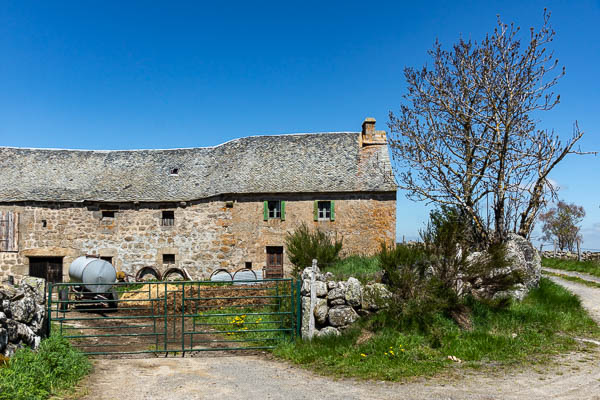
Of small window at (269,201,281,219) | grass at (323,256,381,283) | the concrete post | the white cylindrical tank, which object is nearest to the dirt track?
the concrete post

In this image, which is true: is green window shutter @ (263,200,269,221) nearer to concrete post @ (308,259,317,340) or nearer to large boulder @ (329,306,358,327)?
concrete post @ (308,259,317,340)

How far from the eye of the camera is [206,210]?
2058 centimetres

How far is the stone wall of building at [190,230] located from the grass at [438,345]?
32.3ft

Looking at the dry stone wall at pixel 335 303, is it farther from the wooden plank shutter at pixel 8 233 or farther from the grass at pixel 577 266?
the wooden plank shutter at pixel 8 233

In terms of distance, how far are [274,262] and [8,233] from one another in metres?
11.8

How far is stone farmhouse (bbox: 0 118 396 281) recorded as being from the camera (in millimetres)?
19609

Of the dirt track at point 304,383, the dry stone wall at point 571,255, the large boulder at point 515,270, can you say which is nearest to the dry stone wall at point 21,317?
the dirt track at point 304,383

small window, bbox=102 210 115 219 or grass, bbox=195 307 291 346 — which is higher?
small window, bbox=102 210 115 219

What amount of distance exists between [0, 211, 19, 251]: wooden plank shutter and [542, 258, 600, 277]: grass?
81.5 ft

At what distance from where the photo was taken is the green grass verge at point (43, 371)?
5772 mm

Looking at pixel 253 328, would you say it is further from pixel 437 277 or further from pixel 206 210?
pixel 206 210

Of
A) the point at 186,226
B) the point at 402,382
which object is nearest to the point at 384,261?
the point at 402,382

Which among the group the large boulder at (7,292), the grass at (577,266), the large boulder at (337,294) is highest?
the large boulder at (7,292)

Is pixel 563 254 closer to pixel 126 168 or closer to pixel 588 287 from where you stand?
pixel 588 287
